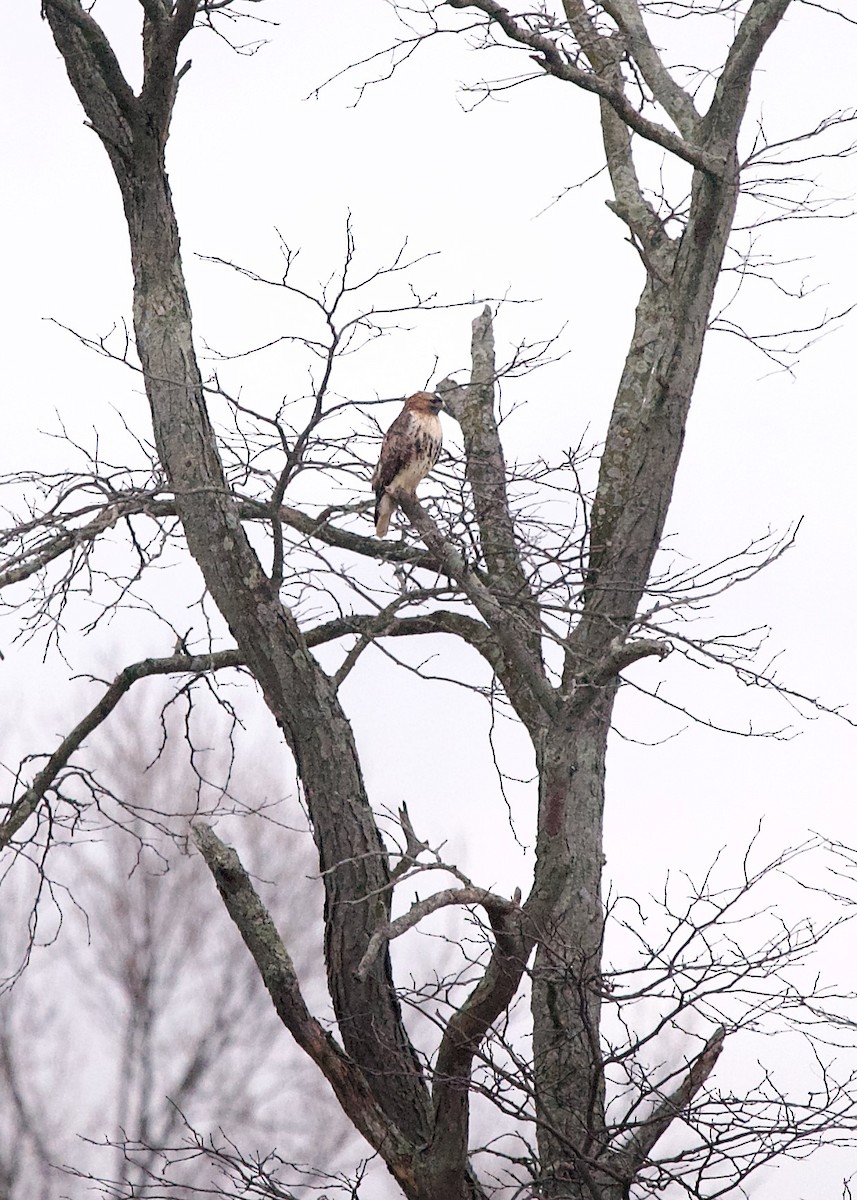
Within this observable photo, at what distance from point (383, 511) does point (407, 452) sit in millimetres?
257

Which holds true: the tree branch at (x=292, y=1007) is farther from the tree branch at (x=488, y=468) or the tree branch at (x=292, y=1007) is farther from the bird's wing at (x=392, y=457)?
the bird's wing at (x=392, y=457)

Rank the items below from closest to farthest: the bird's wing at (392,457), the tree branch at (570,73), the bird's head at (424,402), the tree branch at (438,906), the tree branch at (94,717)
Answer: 1. the tree branch at (438,906)
2. the tree branch at (570,73)
3. the bird's wing at (392,457)
4. the bird's head at (424,402)
5. the tree branch at (94,717)

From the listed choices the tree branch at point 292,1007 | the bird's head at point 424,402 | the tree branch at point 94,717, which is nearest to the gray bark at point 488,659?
the tree branch at point 292,1007

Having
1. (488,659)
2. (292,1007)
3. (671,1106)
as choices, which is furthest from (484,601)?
(671,1106)

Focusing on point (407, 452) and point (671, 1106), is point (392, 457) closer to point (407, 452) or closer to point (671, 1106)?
point (407, 452)

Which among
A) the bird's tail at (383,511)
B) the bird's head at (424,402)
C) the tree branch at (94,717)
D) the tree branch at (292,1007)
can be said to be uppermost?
the bird's head at (424,402)

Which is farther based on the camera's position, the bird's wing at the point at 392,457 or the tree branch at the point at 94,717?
the tree branch at the point at 94,717

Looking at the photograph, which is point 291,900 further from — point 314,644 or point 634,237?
point 634,237

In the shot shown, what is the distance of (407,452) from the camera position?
5.28 m

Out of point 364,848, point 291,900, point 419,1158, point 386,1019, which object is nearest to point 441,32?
point 364,848

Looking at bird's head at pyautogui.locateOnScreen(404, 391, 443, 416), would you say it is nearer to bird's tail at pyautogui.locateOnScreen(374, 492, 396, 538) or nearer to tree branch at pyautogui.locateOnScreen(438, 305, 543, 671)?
tree branch at pyautogui.locateOnScreen(438, 305, 543, 671)

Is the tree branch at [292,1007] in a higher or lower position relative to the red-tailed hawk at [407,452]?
lower

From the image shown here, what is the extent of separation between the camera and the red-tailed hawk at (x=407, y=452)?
527 centimetres

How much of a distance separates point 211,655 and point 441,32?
2.63 metres
